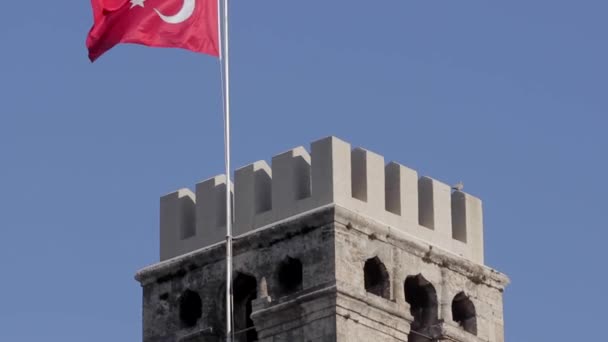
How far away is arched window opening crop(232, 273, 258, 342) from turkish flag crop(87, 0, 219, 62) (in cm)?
579

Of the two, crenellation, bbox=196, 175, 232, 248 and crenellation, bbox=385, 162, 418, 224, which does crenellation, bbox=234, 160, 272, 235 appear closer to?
crenellation, bbox=196, 175, 232, 248

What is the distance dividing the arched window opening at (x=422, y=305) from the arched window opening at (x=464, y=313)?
843mm

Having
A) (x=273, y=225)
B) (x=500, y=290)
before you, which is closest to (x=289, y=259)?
(x=273, y=225)

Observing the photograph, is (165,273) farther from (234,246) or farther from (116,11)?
(116,11)

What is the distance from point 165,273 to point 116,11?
25.3 feet

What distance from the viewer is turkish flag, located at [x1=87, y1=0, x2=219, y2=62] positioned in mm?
70438

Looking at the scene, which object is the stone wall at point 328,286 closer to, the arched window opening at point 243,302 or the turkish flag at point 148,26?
the arched window opening at point 243,302

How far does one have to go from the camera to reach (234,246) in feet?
243

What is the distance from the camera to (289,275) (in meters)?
73.3

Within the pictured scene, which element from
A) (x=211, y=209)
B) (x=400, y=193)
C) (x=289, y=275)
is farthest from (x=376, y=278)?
(x=211, y=209)

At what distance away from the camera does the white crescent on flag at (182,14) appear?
7081 centimetres

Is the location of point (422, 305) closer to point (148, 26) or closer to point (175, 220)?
point (175, 220)

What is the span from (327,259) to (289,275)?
145 cm

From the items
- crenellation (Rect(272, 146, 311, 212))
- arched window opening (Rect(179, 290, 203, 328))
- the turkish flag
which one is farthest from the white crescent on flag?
arched window opening (Rect(179, 290, 203, 328))
